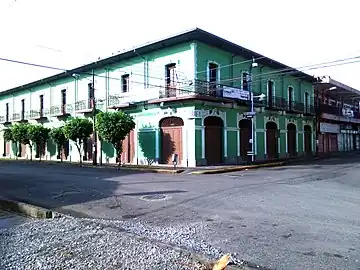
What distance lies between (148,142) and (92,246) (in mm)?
19990

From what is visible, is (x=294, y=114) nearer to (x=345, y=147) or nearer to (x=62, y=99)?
(x=345, y=147)

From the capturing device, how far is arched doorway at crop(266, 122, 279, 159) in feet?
95.9

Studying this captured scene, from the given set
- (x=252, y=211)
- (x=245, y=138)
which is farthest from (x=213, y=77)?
(x=252, y=211)

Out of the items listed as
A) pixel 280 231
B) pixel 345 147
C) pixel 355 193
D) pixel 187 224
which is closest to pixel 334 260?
pixel 280 231

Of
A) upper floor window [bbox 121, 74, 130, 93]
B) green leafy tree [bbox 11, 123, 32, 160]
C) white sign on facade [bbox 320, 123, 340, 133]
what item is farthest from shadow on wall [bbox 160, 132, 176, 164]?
white sign on facade [bbox 320, 123, 340, 133]

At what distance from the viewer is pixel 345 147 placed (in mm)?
46562

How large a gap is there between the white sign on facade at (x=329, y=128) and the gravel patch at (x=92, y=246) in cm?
3685

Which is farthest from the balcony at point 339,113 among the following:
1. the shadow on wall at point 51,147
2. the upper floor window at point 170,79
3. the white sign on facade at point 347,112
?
the shadow on wall at point 51,147

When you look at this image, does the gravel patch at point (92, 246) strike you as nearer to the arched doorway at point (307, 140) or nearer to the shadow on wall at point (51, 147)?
the shadow on wall at point (51, 147)

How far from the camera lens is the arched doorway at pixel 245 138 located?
85.0 feet

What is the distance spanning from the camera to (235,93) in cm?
2478

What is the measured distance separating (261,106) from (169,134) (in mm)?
8559

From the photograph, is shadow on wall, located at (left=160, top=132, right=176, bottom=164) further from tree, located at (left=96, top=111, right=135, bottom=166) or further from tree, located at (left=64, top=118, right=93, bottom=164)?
tree, located at (left=64, top=118, right=93, bottom=164)

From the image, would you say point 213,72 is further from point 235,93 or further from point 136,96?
point 136,96
